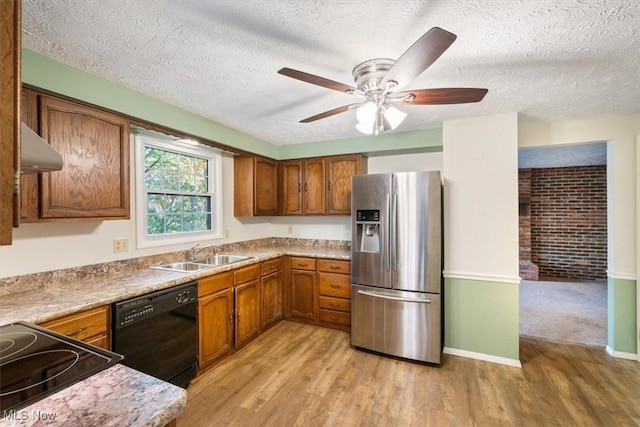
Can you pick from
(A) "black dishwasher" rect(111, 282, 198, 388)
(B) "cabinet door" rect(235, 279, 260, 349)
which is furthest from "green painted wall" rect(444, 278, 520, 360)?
(A) "black dishwasher" rect(111, 282, 198, 388)

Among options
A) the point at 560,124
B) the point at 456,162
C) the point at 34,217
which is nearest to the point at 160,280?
the point at 34,217

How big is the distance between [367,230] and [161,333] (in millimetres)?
1966

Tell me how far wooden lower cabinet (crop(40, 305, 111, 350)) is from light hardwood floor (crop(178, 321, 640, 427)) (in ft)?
2.58

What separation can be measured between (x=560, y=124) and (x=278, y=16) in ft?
10.0

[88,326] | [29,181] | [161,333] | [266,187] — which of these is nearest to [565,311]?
[266,187]

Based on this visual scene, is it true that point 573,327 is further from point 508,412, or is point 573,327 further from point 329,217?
point 329,217

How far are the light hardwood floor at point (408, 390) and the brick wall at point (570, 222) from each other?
379 cm

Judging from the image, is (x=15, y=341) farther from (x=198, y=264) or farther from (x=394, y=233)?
(x=394, y=233)

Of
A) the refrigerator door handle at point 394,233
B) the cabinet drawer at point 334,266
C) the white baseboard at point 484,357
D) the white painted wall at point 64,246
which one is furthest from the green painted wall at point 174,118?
the white baseboard at point 484,357

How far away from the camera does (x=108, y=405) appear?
712 millimetres

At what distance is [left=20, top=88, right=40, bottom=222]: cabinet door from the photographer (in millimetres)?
1608

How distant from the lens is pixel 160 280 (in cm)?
208

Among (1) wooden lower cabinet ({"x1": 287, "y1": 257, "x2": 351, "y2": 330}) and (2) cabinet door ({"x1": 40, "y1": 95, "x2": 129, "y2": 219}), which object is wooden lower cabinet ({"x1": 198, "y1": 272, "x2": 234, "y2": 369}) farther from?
(1) wooden lower cabinet ({"x1": 287, "y1": 257, "x2": 351, "y2": 330})

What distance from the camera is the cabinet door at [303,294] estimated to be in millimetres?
3441
